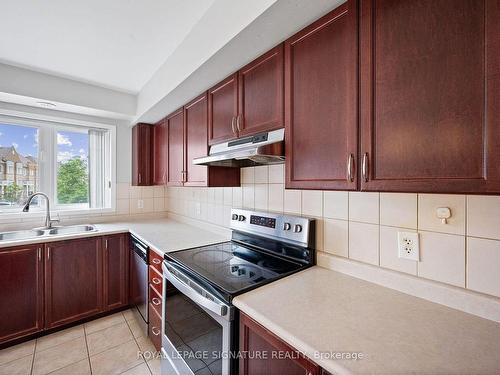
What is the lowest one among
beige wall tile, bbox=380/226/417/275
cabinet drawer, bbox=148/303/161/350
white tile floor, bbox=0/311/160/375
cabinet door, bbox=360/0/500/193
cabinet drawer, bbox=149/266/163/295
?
white tile floor, bbox=0/311/160/375

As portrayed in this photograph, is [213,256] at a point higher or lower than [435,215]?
lower

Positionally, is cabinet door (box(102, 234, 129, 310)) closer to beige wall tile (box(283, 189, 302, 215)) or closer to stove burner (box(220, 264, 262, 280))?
stove burner (box(220, 264, 262, 280))

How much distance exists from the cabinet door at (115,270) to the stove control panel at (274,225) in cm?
129

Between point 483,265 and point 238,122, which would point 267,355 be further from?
point 238,122

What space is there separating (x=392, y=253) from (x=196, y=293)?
0.97 metres

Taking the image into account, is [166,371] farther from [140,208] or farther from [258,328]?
[140,208]

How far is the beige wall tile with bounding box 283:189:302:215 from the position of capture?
4.90ft

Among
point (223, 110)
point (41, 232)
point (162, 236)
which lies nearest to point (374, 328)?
point (223, 110)

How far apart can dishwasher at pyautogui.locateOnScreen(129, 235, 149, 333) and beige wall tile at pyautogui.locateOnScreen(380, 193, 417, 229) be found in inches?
68.4

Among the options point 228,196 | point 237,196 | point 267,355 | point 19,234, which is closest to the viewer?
point 267,355

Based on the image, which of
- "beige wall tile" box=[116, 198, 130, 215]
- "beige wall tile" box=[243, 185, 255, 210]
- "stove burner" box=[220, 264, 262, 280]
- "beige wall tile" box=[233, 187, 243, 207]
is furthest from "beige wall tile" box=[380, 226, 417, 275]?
"beige wall tile" box=[116, 198, 130, 215]

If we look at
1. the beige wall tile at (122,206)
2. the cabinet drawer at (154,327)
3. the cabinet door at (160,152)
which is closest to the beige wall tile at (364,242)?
the cabinet drawer at (154,327)

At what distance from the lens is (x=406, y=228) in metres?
1.05

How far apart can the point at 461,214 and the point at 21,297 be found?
9.72 feet
